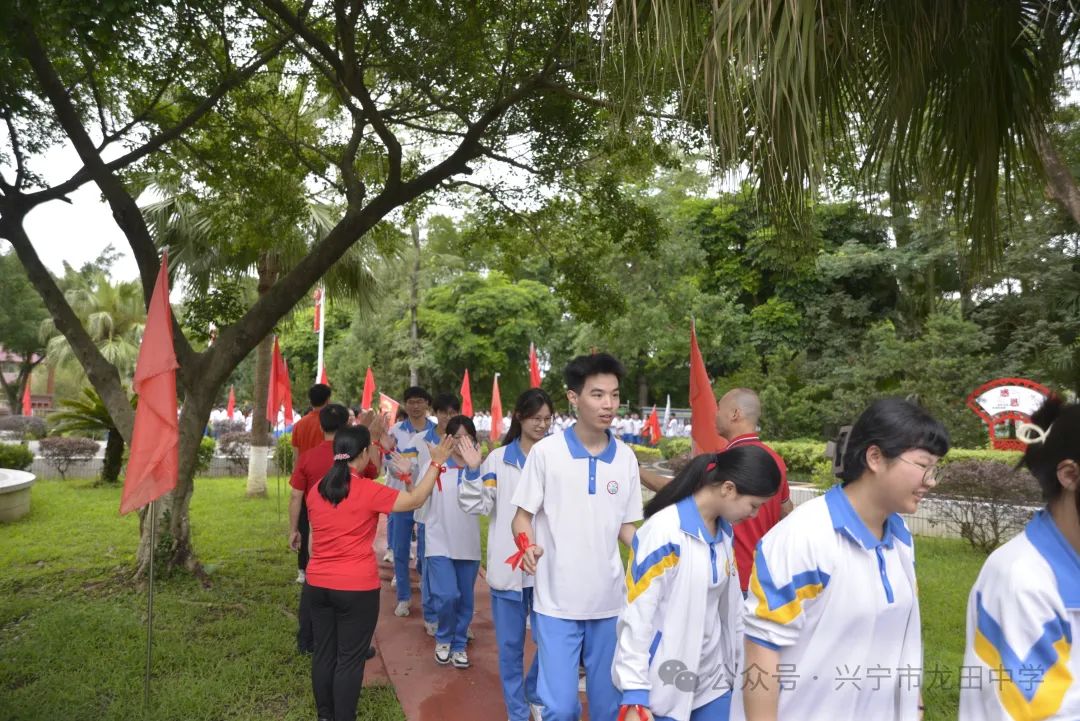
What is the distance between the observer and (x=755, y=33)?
2.86 metres

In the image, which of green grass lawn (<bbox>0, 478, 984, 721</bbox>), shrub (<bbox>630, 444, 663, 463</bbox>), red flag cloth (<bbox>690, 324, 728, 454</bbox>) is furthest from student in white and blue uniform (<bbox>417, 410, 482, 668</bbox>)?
shrub (<bbox>630, 444, 663, 463</bbox>)

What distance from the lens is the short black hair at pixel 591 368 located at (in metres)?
3.58

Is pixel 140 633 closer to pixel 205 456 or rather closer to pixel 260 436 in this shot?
pixel 260 436

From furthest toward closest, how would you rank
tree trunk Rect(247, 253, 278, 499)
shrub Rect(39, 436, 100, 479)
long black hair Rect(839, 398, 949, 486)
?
shrub Rect(39, 436, 100, 479) < tree trunk Rect(247, 253, 278, 499) < long black hair Rect(839, 398, 949, 486)

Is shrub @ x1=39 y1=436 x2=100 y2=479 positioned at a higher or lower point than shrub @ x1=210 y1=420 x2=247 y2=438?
lower

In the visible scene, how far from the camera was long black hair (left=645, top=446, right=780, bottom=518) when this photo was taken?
8.38 feet

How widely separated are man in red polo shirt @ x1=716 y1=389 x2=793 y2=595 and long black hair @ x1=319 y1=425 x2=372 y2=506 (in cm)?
188

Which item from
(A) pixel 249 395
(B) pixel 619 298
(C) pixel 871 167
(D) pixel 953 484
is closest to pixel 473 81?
(B) pixel 619 298

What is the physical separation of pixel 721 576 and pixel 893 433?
0.87m

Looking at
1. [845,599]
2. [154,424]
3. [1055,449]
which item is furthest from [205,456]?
[1055,449]

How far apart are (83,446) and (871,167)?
1612cm

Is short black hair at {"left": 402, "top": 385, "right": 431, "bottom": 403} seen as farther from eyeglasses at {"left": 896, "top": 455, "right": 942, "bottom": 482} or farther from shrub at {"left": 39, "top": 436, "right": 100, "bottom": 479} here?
shrub at {"left": 39, "top": 436, "right": 100, "bottom": 479}

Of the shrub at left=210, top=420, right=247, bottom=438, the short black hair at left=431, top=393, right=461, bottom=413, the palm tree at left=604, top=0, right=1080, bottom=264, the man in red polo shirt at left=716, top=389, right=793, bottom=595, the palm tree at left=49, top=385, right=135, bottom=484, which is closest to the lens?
the palm tree at left=604, top=0, right=1080, bottom=264

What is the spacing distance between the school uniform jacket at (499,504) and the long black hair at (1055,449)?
2.67 metres
